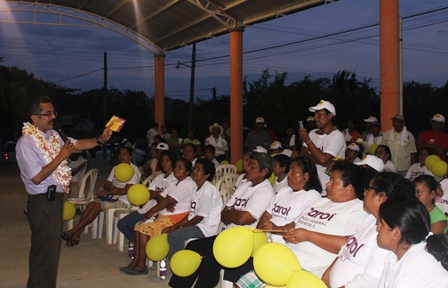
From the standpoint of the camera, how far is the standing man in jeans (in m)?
4.35

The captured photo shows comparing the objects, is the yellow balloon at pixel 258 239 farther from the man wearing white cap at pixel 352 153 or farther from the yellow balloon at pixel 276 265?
the man wearing white cap at pixel 352 153

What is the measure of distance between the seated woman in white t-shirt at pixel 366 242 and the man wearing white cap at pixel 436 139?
454 centimetres

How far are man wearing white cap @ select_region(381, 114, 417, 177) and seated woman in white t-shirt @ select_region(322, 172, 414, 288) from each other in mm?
4591

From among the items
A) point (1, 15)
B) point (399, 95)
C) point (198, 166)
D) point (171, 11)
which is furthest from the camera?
point (1, 15)

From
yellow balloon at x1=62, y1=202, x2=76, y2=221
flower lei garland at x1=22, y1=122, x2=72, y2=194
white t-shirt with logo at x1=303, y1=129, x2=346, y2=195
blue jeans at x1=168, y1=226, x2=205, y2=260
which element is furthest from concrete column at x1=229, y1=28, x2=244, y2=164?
flower lei garland at x1=22, y1=122, x2=72, y2=194

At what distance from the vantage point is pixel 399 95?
8.26 meters

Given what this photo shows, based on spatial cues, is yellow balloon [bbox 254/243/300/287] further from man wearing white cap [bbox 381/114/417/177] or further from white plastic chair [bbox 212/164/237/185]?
man wearing white cap [bbox 381/114/417/177]

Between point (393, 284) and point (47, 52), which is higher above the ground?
point (47, 52)

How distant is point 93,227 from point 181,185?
2220 mm

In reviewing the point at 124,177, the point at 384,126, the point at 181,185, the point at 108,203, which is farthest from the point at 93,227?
the point at 384,126

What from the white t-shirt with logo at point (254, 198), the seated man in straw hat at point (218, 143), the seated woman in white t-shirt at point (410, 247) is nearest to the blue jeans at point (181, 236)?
the white t-shirt with logo at point (254, 198)

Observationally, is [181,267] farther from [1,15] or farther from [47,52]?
[47,52]

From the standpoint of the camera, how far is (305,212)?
398 centimetres

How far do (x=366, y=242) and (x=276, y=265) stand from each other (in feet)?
1.83
